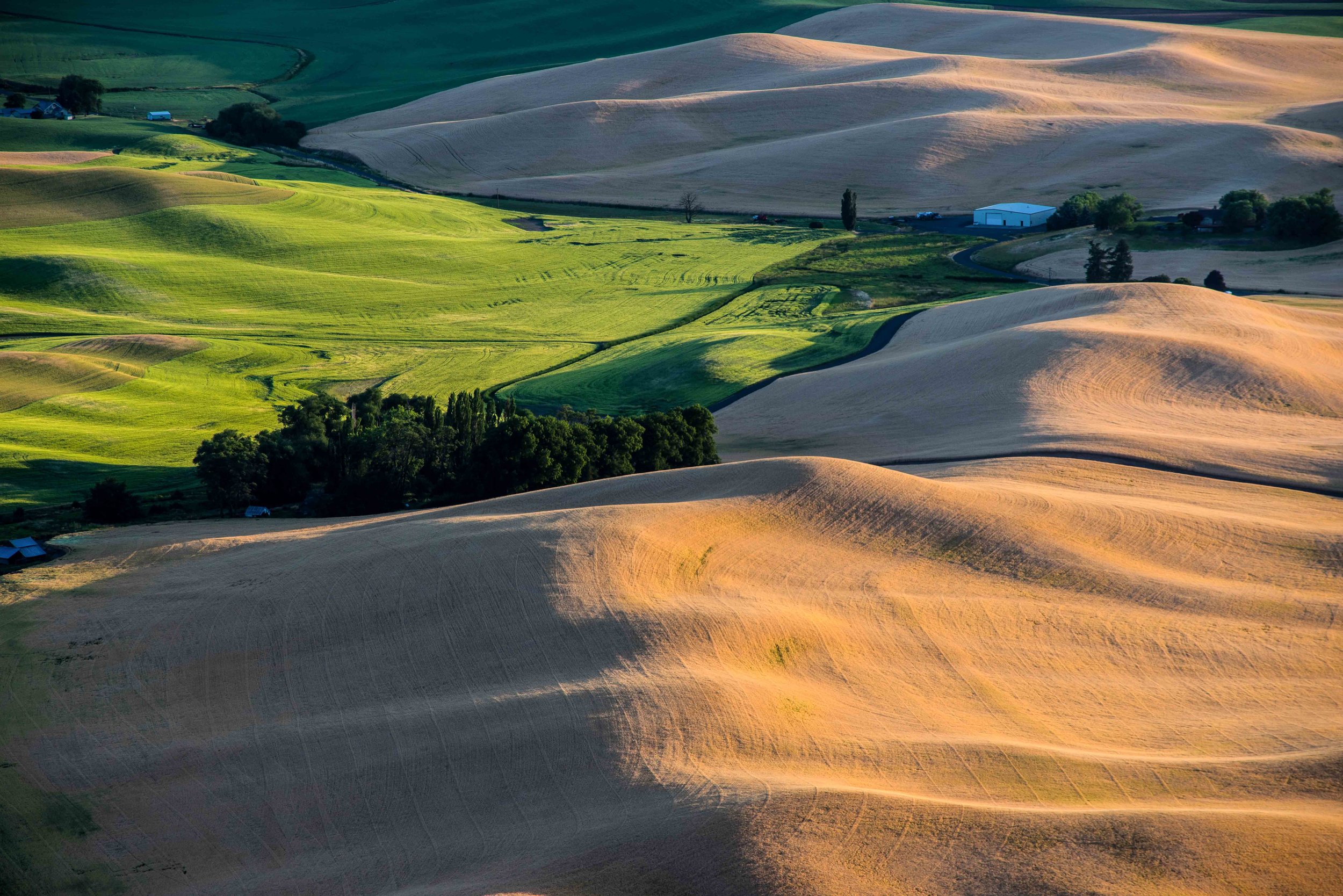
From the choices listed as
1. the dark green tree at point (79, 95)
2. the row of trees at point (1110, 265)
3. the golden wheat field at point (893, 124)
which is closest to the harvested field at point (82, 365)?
the golden wheat field at point (893, 124)

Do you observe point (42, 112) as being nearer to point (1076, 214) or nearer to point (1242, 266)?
point (1076, 214)

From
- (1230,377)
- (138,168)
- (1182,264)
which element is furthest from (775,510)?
(138,168)

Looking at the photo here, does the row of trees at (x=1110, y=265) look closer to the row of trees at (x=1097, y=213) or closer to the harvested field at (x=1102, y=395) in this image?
the row of trees at (x=1097, y=213)

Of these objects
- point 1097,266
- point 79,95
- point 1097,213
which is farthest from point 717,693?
point 79,95

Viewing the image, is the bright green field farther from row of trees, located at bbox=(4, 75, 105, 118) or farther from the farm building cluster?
the farm building cluster

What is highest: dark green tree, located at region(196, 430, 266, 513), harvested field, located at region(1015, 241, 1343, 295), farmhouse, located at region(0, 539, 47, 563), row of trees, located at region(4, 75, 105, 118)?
row of trees, located at region(4, 75, 105, 118)

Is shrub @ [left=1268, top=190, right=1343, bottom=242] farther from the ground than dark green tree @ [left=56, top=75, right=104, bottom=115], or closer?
closer

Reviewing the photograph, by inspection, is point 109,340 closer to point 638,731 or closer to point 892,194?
point 638,731

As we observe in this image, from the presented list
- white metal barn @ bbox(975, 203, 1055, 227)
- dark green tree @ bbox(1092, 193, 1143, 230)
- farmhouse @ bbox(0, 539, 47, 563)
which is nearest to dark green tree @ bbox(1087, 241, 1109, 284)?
dark green tree @ bbox(1092, 193, 1143, 230)
